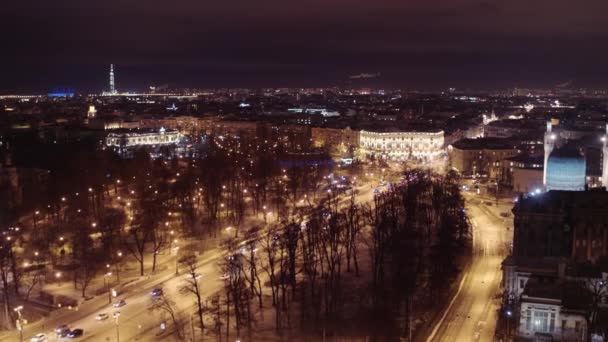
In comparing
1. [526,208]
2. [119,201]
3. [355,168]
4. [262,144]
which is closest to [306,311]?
[526,208]

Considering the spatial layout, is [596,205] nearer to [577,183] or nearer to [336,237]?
[577,183]

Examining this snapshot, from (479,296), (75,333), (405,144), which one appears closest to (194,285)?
(75,333)

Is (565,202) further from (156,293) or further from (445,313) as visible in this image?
(156,293)

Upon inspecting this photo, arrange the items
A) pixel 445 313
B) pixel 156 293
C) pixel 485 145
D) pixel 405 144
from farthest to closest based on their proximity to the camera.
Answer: pixel 405 144 → pixel 485 145 → pixel 156 293 → pixel 445 313

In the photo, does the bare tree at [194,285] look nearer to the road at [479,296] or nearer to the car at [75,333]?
the car at [75,333]

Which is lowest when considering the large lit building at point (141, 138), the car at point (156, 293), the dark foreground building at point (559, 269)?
the car at point (156, 293)

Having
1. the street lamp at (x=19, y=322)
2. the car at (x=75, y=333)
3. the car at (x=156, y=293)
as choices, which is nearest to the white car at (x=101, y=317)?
the car at (x=75, y=333)

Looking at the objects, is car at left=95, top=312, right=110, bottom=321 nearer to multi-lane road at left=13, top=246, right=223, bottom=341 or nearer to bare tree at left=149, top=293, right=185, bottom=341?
multi-lane road at left=13, top=246, right=223, bottom=341
